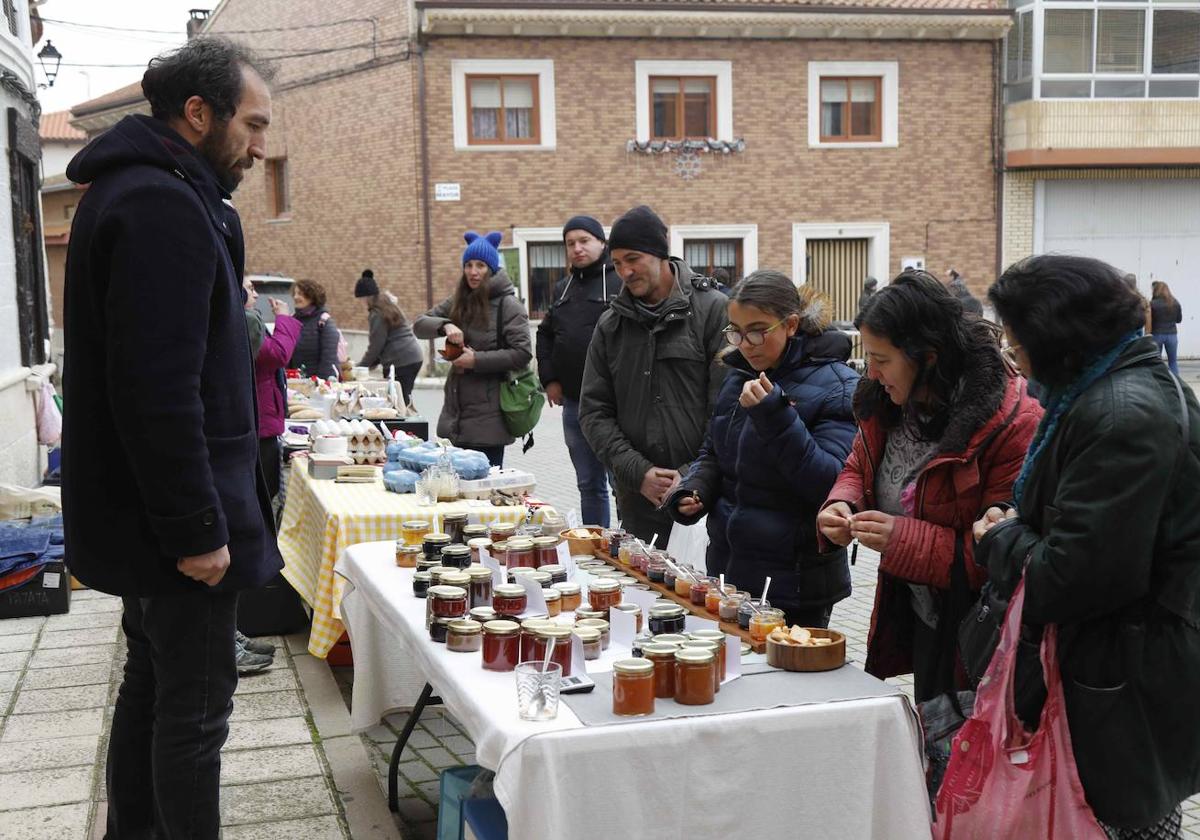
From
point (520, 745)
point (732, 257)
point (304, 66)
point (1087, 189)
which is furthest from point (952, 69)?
point (520, 745)

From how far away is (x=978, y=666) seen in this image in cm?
274

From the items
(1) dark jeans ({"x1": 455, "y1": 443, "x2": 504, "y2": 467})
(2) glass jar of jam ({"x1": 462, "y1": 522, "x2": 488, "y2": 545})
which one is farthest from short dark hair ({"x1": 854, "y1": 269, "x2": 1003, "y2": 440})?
(1) dark jeans ({"x1": 455, "y1": 443, "x2": 504, "y2": 467})

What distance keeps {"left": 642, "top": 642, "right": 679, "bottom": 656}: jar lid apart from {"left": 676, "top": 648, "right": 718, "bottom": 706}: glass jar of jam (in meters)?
0.03

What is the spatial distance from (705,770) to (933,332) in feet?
3.97

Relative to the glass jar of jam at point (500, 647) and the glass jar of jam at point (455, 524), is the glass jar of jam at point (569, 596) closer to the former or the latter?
the glass jar of jam at point (500, 647)

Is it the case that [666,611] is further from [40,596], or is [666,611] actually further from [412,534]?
[40,596]

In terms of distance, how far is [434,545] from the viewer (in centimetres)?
368

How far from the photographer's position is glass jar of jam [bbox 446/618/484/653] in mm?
2918

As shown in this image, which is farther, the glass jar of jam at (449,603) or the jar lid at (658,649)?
the glass jar of jam at (449,603)

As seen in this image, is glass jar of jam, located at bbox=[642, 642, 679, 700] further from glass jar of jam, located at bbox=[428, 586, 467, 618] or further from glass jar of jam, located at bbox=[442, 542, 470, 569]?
glass jar of jam, located at bbox=[442, 542, 470, 569]

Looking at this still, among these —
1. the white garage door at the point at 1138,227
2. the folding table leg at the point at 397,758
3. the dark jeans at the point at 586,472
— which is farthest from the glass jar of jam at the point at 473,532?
the white garage door at the point at 1138,227

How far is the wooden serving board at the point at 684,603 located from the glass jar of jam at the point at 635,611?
153 millimetres

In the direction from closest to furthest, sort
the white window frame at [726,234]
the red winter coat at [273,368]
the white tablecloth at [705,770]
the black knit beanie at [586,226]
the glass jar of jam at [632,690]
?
1. the white tablecloth at [705,770]
2. the glass jar of jam at [632,690]
3. the red winter coat at [273,368]
4. the black knit beanie at [586,226]
5. the white window frame at [726,234]

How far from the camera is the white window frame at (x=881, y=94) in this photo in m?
22.9
